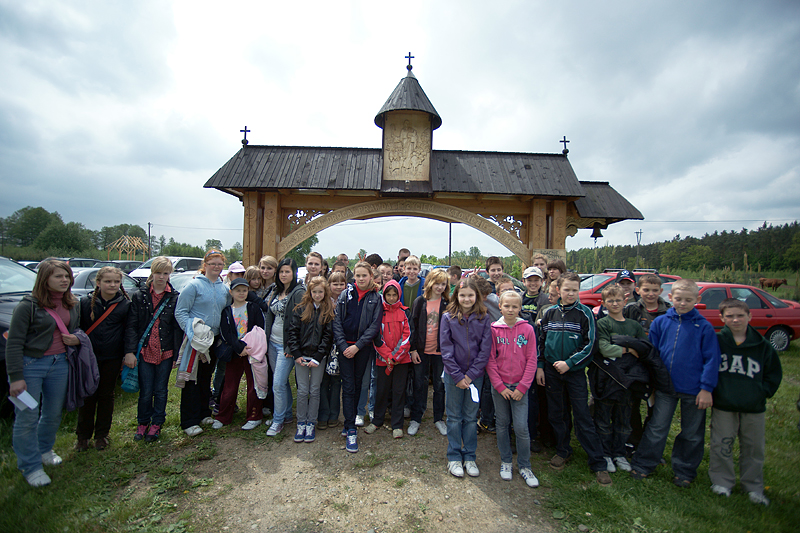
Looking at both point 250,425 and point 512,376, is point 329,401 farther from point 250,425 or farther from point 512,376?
point 512,376

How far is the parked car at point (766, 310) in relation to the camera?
8.00 meters

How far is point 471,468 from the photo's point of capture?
317 centimetres

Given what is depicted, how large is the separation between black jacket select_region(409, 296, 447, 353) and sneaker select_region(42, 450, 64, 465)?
3.41 metres

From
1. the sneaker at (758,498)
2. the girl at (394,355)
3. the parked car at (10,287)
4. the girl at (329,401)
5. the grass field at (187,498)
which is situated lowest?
the grass field at (187,498)

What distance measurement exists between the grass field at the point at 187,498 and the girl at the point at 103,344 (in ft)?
0.69

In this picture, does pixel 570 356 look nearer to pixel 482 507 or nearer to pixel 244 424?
pixel 482 507

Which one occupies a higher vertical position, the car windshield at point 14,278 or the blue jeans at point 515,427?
the car windshield at point 14,278

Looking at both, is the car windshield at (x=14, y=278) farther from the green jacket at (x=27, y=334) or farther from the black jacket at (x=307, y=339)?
the black jacket at (x=307, y=339)

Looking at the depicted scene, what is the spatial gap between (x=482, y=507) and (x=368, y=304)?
83.1 inches

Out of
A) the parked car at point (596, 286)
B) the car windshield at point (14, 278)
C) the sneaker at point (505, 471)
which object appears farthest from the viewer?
the parked car at point (596, 286)

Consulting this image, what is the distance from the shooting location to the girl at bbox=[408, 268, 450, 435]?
156 inches

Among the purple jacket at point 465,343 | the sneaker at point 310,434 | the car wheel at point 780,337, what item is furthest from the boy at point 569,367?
the car wheel at point 780,337

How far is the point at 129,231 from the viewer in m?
74.4

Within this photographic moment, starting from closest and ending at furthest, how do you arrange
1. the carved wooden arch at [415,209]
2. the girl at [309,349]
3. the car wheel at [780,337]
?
the girl at [309,349], the car wheel at [780,337], the carved wooden arch at [415,209]
